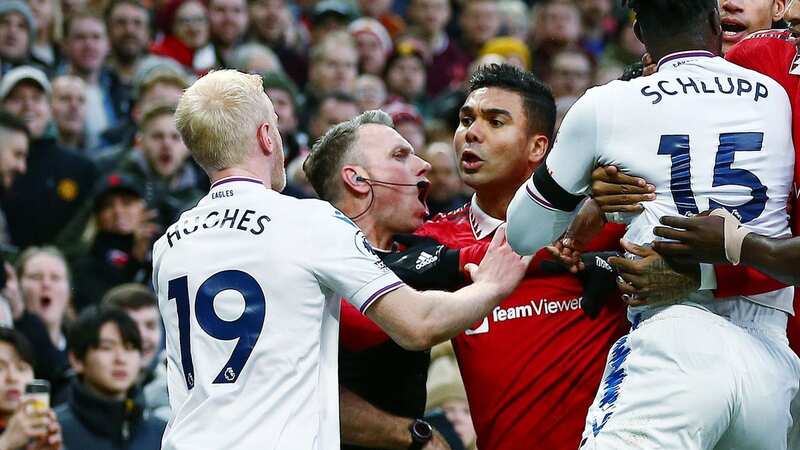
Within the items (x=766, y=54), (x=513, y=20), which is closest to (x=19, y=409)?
(x=766, y=54)

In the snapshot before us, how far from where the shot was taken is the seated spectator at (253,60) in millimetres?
11047

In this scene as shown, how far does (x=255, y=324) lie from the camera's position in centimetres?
452

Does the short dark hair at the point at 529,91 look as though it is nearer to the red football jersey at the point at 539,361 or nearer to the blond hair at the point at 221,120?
the red football jersey at the point at 539,361

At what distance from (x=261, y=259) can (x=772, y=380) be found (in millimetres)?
1771

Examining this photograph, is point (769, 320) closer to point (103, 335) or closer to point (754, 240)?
point (754, 240)

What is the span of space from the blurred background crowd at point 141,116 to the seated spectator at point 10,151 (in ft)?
0.04

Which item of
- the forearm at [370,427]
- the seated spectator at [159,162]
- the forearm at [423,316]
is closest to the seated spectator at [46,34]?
the seated spectator at [159,162]

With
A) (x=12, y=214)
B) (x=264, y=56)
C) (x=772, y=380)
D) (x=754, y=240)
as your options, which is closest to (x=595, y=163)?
(x=754, y=240)

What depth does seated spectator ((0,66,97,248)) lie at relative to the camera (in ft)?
31.2

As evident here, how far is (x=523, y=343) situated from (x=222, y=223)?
1.51 meters

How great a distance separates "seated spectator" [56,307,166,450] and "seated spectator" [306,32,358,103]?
3950 millimetres

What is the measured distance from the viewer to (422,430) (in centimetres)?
554

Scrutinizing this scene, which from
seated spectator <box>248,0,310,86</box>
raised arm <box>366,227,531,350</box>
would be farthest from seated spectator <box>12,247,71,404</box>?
raised arm <box>366,227,531,350</box>

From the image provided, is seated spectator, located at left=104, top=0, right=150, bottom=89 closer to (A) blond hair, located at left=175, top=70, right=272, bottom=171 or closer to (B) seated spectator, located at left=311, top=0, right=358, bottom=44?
(B) seated spectator, located at left=311, top=0, right=358, bottom=44
